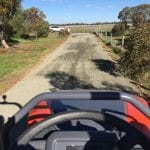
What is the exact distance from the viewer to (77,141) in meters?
2.74

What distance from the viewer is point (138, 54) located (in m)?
12.8

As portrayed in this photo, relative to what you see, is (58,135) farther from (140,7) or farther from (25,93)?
(140,7)

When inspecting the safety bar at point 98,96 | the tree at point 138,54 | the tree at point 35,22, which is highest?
the safety bar at point 98,96

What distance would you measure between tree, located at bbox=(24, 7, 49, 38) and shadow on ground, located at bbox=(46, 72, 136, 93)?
42.1 meters

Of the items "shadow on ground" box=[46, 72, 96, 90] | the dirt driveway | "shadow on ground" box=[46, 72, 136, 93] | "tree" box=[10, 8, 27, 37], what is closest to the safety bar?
the dirt driveway

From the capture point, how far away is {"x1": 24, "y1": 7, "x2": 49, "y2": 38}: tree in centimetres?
6084

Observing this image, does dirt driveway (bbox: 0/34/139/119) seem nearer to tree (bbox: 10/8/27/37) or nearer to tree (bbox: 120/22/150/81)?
tree (bbox: 120/22/150/81)

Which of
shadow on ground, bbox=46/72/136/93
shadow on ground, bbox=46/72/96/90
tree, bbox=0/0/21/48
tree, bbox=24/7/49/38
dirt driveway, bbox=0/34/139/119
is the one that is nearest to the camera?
dirt driveway, bbox=0/34/139/119

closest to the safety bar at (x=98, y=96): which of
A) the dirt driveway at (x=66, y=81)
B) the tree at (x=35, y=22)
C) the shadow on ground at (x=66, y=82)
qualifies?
the dirt driveway at (x=66, y=81)

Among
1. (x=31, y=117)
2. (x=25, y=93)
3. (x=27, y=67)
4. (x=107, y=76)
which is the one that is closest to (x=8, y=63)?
(x=27, y=67)

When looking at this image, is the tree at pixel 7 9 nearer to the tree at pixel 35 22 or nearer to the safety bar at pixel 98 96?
the tree at pixel 35 22

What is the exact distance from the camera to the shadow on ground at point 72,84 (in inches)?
596

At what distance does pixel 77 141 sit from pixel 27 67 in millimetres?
20522

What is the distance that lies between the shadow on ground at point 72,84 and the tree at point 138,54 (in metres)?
0.92
